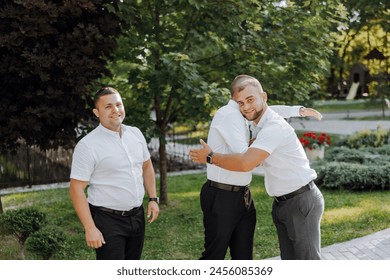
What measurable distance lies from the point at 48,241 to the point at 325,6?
5.45m

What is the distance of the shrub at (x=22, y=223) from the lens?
5871 millimetres

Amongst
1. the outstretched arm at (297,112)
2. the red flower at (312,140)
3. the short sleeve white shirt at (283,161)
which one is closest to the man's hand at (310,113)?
the outstretched arm at (297,112)

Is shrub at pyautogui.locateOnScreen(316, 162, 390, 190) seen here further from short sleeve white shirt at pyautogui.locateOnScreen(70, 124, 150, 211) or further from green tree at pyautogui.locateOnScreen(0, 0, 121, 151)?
short sleeve white shirt at pyautogui.locateOnScreen(70, 124, 150, 211)

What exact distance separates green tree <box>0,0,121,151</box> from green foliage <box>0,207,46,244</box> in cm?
110

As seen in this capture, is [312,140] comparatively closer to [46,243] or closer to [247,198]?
[46,243]

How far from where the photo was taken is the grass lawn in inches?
276

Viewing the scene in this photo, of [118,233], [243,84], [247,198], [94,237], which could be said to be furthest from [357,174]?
[94,237]

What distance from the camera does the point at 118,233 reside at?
13.1ft

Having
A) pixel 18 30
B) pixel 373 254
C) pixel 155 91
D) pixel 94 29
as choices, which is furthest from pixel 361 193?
pixel 18 30

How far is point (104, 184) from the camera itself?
3.99 metres

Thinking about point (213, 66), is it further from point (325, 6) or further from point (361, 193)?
point (361, 193)

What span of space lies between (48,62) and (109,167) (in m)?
2.66

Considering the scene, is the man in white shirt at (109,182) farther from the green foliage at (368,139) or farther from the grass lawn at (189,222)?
the green foliage at (368,139)

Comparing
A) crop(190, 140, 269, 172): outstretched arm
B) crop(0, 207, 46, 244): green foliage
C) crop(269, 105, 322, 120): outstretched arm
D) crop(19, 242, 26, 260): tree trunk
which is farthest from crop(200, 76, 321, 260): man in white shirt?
crop(19, 242, 26, 260): tree trunk
